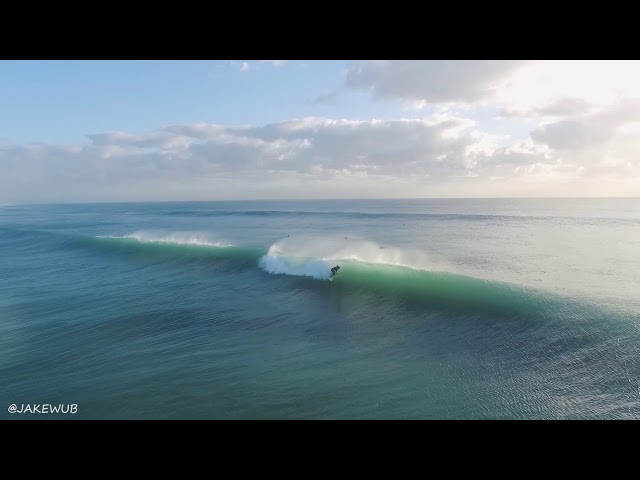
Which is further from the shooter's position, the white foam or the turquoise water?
the white foam

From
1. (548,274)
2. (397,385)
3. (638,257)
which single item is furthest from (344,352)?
(638,257)

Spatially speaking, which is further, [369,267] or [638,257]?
[638,257]

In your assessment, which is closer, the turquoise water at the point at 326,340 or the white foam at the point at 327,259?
the turquoise water at the point at 326,340

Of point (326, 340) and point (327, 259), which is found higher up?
point (327, 259)

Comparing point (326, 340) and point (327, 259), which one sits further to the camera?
point (327, 259)

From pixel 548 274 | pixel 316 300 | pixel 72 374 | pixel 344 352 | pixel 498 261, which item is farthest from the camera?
pixel 498 261

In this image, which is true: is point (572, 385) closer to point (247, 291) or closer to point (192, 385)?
point (192, 385)
